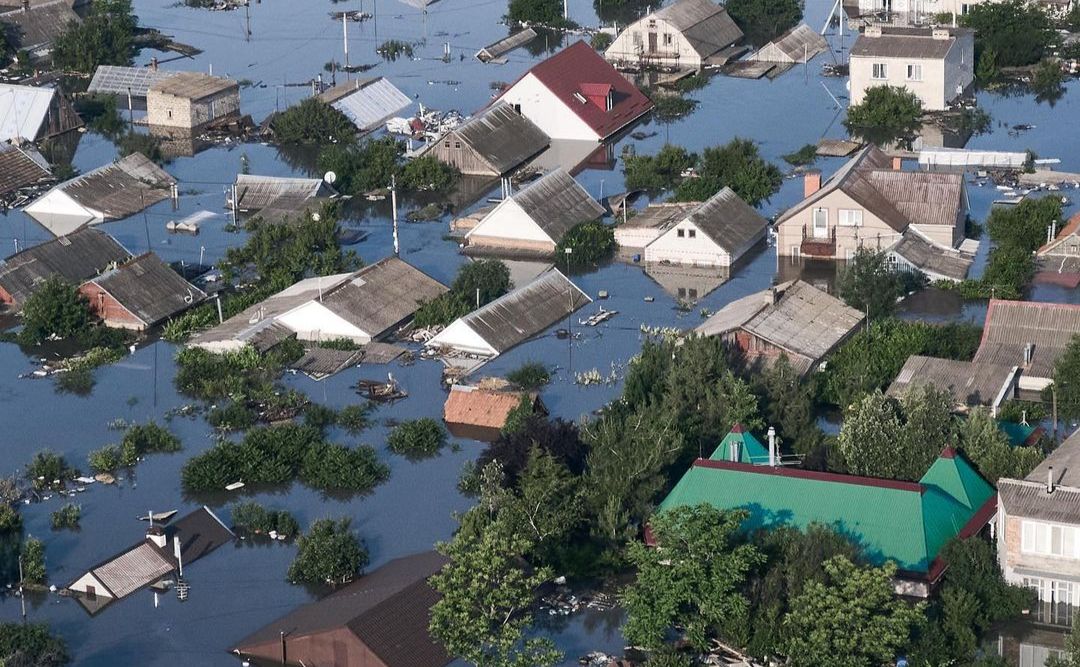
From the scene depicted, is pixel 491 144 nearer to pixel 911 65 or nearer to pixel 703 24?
pixel 911 65

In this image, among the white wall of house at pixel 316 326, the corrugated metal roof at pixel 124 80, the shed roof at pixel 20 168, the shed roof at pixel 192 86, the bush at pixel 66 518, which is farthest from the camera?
the corrugated metal roof at pixel 124 80

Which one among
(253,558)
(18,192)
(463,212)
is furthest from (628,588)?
(18,192)

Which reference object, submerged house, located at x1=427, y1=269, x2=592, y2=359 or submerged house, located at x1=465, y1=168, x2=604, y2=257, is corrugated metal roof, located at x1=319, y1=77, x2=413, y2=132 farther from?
submerged house, located at x1=427, y1=269, x2=592, y2=359

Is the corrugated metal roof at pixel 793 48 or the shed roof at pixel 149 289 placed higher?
the shed roof at pixel 149 289

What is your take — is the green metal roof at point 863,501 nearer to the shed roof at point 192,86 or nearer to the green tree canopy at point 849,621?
the green tree canopy at point 849,621

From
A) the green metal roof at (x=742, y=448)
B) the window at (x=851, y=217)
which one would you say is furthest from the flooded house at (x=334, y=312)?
the green metal roof at (x=742, y=448)

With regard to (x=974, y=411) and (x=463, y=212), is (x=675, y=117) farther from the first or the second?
(x=974, y=411)

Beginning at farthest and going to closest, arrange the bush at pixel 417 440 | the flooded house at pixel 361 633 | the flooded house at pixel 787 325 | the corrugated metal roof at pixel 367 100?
the corrugated metal roof at pixel 367 100
the flooded house at pixel 787 325
the bush at pixel 417 440
the flooded house at pixel 361 633

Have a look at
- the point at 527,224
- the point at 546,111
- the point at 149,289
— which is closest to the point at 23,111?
the point at 546,111
